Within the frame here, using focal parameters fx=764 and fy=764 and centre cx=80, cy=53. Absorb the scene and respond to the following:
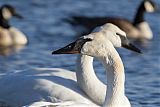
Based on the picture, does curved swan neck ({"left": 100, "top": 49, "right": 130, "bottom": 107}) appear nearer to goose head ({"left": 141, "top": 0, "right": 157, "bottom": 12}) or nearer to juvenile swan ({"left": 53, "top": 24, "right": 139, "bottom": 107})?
juvenile swan ({"left": 53, "top": 24, "right": 139, "bottom": 107})

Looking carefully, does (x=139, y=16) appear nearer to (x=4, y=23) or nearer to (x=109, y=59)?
(x=4, y=23)

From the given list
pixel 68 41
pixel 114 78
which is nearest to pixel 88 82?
pixel 114 78

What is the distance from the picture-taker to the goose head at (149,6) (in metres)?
19.8

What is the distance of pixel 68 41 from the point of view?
655 inches

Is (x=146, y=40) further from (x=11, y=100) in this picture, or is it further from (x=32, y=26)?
(x=11, y=100)

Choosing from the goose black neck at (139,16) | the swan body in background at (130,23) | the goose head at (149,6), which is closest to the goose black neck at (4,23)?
the swan body in background at (130,23)

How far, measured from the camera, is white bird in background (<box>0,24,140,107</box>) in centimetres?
826

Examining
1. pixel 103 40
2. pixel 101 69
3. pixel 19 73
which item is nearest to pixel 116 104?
pixel 103 40

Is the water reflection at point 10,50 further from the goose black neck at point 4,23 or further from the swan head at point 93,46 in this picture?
the swan head at point 93,46

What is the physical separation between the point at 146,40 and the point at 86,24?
7.12ft

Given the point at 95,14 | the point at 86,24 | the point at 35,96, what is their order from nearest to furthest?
the point at 35,96 → the point at 86,24 → the point at 95,14

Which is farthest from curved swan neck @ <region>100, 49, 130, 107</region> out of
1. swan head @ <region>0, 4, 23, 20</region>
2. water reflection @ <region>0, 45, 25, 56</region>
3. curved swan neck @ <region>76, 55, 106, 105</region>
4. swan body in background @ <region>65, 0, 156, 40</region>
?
swan head @ <region>0, 4, 23, 20</region>

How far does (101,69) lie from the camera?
13430 millimetres

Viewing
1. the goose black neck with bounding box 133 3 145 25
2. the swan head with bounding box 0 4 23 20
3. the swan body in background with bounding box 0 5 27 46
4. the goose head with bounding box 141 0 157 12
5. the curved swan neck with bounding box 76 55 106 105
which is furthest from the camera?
the goose black neck with bounding box 133 3 145 25
